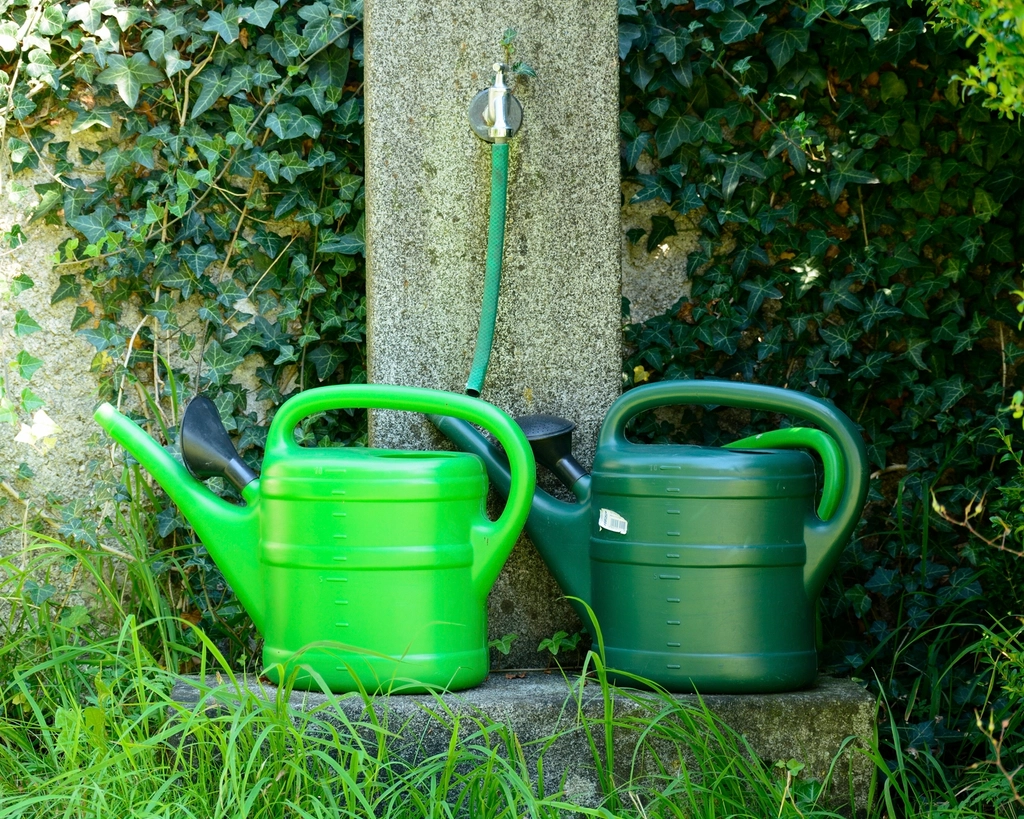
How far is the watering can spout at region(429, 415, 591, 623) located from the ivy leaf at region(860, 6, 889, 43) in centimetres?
115

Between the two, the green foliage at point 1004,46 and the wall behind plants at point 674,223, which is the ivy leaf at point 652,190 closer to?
the wall behind plants at point 674,223

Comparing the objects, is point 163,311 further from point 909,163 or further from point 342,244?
point 909,163

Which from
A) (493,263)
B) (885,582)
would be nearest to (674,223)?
(493,263)

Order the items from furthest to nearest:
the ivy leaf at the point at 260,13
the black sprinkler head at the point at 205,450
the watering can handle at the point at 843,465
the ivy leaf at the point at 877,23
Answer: the ivy leaf at the point at 260,13 < the ivy leaf at the point at 877,23 < the black sprinkler head at the point at 205,450 < the watering can handle at the point at 843,465

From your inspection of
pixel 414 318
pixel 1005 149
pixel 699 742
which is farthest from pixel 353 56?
pixel 699 742

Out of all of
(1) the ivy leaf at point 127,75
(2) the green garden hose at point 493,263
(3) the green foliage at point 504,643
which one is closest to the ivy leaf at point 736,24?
(2) the green garden hose at point 493,263

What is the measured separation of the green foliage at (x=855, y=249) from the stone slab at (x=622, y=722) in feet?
2.03

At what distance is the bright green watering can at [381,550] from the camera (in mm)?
1735

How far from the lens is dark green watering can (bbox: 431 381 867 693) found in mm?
1787

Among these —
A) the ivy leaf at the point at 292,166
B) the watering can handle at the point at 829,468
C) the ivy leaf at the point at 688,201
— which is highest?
the ivy leaf at the point at 292,166

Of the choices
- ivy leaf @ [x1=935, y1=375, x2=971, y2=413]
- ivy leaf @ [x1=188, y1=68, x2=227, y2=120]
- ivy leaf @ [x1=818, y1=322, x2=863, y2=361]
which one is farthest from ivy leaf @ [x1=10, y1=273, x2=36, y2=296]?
ivy leaf @ [x1=935, y1=375, x2=971, y2=413]

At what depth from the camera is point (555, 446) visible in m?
2.01

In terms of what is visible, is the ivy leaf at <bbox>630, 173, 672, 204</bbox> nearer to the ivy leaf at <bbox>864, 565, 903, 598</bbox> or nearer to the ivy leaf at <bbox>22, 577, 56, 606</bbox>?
the ivy leaf at <bbox>864, 565, 903, 598</bbox>

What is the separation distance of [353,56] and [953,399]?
1.57 meters
